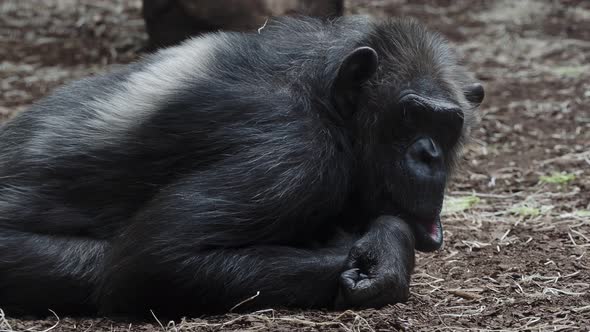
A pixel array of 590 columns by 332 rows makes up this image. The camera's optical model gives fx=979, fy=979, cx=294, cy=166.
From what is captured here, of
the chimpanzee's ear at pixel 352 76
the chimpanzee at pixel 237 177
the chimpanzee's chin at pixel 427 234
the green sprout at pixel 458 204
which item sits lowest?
the green sprout at pixel 458 204

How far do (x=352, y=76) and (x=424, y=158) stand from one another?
52 cm

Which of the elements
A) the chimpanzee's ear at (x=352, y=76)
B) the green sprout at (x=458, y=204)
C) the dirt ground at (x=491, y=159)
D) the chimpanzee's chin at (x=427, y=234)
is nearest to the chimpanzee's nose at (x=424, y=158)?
the chimpanzee's chin at (x=427, y=234)

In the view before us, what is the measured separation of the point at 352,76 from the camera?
15.4 feet

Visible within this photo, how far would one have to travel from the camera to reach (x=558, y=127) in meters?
9.03

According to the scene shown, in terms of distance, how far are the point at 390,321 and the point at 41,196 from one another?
1725 millimetres

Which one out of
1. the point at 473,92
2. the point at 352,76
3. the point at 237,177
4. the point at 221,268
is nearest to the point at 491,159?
the point at 473,92

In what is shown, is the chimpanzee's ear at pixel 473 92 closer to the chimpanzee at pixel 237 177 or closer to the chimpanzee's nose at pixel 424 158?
the chimpanzee at pixel 237 177

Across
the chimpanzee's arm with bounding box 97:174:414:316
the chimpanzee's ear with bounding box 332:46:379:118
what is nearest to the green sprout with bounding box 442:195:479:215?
the chimpanzee's ear with bounding box 332:46:379:118

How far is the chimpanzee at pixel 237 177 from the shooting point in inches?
169

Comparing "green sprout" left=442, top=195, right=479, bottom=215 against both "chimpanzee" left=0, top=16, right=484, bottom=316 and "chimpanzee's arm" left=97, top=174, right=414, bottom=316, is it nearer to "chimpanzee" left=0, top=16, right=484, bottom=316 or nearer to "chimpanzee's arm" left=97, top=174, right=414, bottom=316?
"chimpanzee" left=0, top=16, right=484, bottom=316

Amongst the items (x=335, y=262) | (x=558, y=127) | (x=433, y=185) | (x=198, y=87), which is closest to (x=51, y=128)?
(x=198, y=87)

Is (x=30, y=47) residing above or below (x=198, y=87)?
below

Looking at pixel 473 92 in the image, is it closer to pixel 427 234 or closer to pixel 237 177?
pixel 427 234

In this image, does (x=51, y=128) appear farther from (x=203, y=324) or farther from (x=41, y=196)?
(x=203, y=324)
